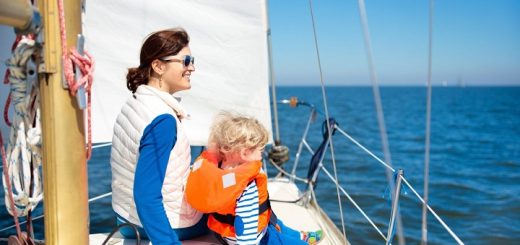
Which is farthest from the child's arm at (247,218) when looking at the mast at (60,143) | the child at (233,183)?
the mast at (60,143)

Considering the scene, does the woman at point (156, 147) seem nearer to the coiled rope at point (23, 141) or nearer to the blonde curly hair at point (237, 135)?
the blonde curly hair at point (237, 135)

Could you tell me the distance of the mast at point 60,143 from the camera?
1084 mm

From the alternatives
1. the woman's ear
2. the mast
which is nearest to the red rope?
the mast

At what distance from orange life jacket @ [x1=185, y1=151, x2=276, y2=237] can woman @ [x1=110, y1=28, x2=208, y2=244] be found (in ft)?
0.21

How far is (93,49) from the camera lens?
2408mm

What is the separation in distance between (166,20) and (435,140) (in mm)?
14116

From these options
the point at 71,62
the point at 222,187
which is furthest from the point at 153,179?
the point at 71,62

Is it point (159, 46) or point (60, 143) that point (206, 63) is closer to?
point (159, 46)

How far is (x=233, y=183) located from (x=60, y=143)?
618 millimetres

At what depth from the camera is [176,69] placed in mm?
1615

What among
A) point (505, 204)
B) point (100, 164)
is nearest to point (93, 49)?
point (100, 164)

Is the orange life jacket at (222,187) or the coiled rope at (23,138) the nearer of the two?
the coiled rope at (23,138)

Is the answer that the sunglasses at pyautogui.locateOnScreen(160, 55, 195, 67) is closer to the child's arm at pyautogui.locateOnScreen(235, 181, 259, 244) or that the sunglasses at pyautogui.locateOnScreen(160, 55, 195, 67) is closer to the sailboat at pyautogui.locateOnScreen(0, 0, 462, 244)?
the child's arm at pyautogui.locateOnScreen(235, 181, 259, 244)

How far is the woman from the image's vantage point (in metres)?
1.46
